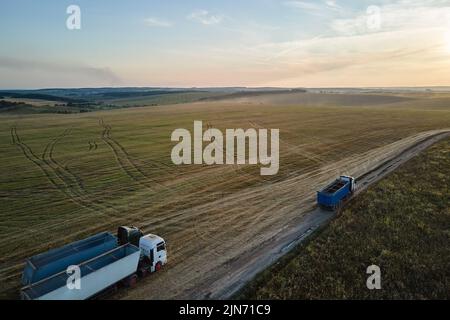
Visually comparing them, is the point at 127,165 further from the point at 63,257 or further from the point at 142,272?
the point at 142,272

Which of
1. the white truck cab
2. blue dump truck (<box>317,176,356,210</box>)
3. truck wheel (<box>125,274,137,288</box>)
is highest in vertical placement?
blue dump truck (<box>317,176,356,210</box>)

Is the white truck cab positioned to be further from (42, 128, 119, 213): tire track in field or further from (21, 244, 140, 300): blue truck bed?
(42, 128, 119, 213): tire track in field

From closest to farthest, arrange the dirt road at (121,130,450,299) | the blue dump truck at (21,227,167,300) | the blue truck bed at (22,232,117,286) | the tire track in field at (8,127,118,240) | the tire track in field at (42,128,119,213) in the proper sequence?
the blue dump truck at (21,227,167,300) < the blue truck bed at (22,232,117,286) < the dirt road at (121,130,450,299) < the tire track in field at (8,127,118,240) < the tire track in field at (42,128,119,213)

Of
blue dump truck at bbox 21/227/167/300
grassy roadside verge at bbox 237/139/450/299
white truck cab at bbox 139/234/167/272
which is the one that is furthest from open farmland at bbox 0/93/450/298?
grassy roadside verge at bbox 237/139/450/299

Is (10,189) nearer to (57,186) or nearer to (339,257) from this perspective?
(57,186)

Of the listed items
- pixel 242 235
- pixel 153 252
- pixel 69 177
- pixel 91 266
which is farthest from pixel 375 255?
pixel 69 177
